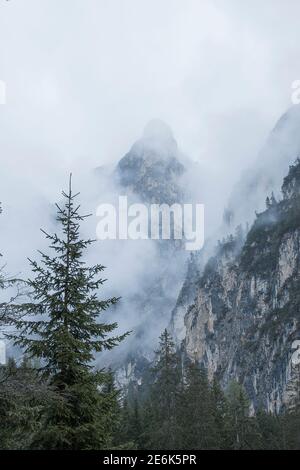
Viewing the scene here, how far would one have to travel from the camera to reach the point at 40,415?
14266 mm

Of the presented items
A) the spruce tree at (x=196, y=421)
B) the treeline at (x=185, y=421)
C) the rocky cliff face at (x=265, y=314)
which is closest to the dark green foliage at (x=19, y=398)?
the treeline at (x=185, y=421)

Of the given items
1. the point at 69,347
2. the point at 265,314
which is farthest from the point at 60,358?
the point at 265,314

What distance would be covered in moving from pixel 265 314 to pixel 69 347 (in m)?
157

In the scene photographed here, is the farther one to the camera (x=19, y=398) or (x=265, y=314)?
(x=265, y=314)

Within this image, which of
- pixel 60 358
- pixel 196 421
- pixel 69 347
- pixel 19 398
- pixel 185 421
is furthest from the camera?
pixel 185 421

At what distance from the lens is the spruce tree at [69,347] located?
1369cm

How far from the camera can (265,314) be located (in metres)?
165

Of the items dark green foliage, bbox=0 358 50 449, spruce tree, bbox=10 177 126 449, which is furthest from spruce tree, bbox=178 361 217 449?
dark green foliage, bbox=0 358 50 449

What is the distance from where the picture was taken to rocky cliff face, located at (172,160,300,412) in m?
140

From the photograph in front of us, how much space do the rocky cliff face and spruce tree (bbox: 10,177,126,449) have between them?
11836 centimetres

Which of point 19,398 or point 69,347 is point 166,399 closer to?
point 69,347
